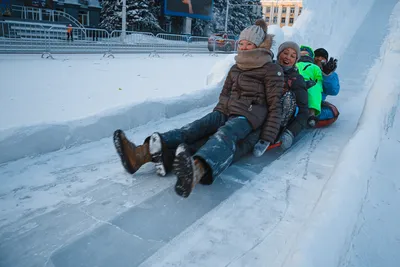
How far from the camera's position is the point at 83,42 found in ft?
35.8

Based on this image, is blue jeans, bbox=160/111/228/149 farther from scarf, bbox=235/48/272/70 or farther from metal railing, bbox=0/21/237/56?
metal railing, bbox=0/21/237/56

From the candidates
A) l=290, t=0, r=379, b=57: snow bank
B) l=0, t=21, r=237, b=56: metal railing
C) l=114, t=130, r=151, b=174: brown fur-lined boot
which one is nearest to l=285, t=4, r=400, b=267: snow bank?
l=114, t=130, r=151, b=174: brown fur-lined boot

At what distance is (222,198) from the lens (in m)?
2.07

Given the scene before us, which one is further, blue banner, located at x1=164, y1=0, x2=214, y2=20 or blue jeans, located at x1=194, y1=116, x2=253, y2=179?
blue banner, located at x1=164, y1=0, x2=214, y2=20

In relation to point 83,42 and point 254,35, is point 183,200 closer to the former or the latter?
point 254,35

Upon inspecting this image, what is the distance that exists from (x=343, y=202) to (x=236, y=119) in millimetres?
1008

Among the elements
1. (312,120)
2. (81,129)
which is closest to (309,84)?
(312,120)

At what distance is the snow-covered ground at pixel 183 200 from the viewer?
5.06 feet

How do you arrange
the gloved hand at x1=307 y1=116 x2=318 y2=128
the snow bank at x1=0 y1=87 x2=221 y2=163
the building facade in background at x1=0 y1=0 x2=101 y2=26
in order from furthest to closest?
1. the building facade in background at x1=0 y1=0 x2=101 y2=26
2. the gloved hand at x1=307 y1=116 x2=318 y2=128
3. the snow bank at x1=0 y1=87 x2=221 y2=163

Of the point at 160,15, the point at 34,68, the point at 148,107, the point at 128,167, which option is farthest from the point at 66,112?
the point at 160,15

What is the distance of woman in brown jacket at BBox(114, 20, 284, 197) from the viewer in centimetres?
212

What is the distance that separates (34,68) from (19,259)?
596 cm

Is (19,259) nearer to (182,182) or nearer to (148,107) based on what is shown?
(182,182)

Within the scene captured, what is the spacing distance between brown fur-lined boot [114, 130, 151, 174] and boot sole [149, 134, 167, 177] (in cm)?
4
